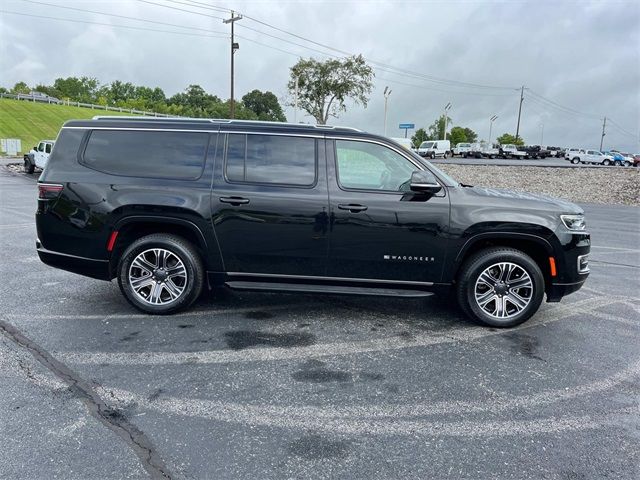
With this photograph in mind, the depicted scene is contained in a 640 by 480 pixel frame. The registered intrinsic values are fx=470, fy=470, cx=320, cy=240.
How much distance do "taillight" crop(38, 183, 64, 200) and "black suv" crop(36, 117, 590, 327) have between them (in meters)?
0.01

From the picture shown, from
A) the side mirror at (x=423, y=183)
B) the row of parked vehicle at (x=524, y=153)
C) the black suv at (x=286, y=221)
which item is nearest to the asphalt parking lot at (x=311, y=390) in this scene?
the black suv at (x=286, y=221)

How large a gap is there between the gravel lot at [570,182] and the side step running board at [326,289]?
1800 centimetres

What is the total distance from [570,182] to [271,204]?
21.8 metres

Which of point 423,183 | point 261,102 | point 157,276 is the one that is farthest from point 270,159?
point 261,102

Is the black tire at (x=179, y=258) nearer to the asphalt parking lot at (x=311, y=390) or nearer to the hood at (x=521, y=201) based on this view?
the asphalt parking lot at (x=311, y=390)

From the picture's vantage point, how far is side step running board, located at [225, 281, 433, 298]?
4.64 m

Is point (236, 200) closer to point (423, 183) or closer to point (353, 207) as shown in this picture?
point (353, 207)

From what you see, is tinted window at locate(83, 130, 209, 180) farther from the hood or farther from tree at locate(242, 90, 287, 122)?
tree at locate(242, 90, 287, 122)

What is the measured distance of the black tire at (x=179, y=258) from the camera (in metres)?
4.75

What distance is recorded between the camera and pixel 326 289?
4.73 meters

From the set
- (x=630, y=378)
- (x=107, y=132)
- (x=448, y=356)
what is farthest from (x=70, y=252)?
(x=630, y=378)

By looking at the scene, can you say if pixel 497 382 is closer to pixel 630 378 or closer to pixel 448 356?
pixel 448 356

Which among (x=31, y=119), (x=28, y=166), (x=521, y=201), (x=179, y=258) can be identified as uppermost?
(x=31, y=119)

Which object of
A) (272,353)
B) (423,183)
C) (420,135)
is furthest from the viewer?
(420,135)
